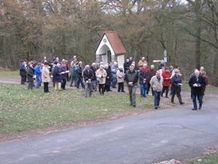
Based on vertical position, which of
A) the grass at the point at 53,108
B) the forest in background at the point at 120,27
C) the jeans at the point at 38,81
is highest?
the forest in background at the point at 120,27

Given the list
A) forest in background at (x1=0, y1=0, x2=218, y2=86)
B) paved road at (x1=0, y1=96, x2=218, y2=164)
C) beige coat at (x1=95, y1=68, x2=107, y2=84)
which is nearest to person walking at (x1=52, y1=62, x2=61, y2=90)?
beige coat at (x1=95, y1=68, x2=107, y2=84)

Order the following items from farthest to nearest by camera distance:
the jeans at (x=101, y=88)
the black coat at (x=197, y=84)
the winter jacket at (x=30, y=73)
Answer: the winter jacket at (x=30, y=73), the jeans at (x=101, y=88), the black coat at (x=197, y=84)

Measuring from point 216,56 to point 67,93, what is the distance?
24.9 metres

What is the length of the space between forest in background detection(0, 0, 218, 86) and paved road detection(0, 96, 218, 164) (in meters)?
24.1

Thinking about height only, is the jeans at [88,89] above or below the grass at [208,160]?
above

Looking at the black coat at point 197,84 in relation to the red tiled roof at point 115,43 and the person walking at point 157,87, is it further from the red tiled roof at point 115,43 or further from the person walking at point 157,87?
the red tiled roof at point 115,43

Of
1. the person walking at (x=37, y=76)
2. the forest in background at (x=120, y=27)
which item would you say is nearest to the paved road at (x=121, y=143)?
the person walking at (x=37, y=76)

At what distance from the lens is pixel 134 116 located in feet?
71.2

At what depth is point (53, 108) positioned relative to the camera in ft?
73.8

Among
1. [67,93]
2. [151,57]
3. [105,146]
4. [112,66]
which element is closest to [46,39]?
[151,57]

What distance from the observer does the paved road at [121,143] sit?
12648 millimetres

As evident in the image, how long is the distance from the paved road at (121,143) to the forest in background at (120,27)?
2414 centimetres

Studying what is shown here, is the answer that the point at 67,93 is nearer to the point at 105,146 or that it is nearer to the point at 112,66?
the point at 112,66

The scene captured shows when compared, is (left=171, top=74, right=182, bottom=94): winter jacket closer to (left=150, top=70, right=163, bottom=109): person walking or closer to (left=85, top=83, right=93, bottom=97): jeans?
(left=150, top=70, right=163, bottom=109): person walking
